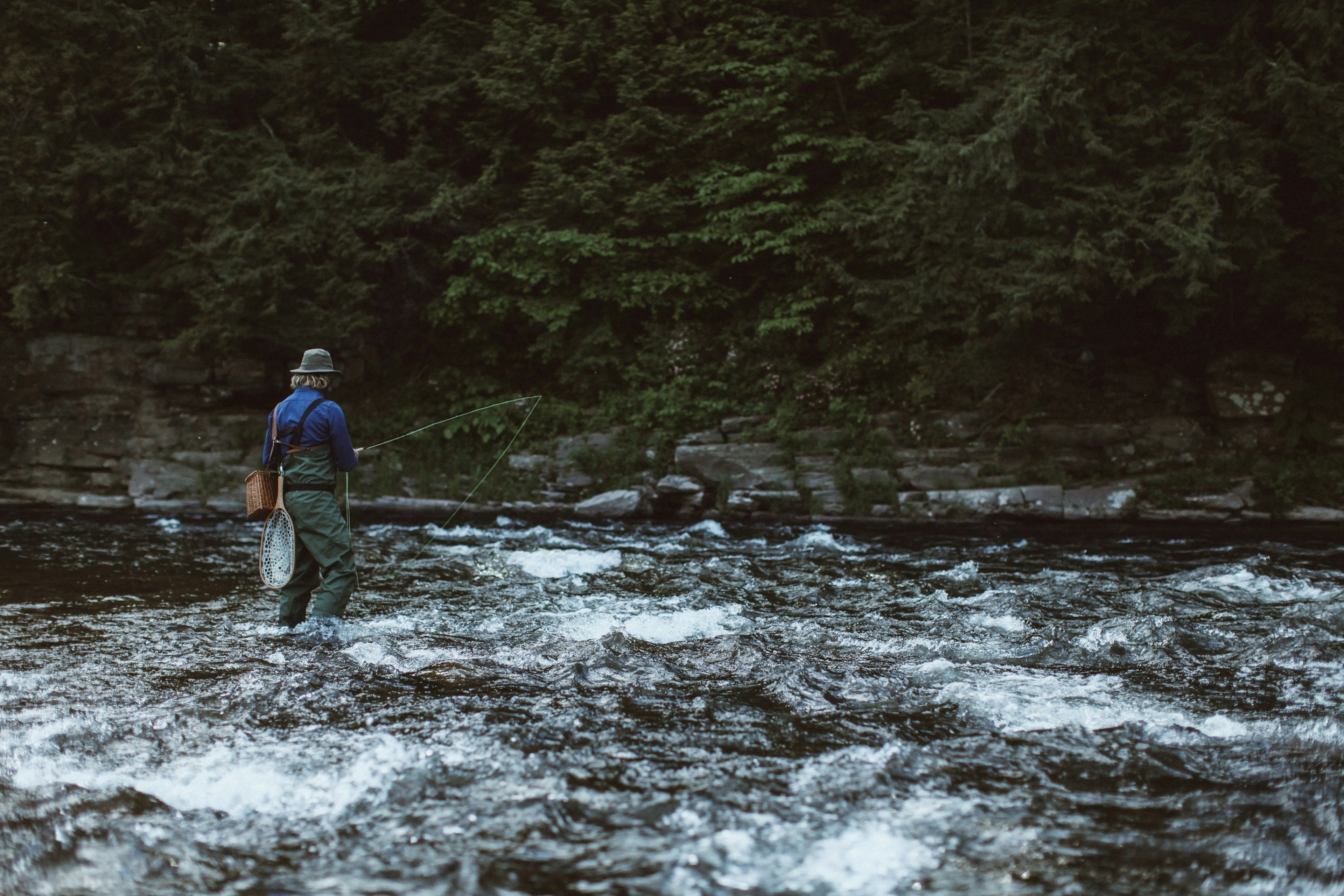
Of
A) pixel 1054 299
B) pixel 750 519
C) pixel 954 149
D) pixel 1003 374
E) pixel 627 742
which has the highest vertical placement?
pixel 954 149

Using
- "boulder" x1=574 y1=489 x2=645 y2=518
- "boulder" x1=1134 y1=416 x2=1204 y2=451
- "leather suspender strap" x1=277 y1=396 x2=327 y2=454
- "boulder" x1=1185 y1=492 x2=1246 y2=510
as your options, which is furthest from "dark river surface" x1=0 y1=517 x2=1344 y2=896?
"boulder" x1=574 y1=489 x2=645 y2=518

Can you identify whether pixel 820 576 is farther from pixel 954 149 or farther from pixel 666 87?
pixel 666 87

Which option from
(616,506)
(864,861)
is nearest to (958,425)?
(616,506)

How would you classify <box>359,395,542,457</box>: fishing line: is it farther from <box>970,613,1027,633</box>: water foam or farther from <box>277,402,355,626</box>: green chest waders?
<box>970,613,1027,633</box>: water foam

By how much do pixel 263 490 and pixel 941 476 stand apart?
9655 mm

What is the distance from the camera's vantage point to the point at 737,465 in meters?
14.1

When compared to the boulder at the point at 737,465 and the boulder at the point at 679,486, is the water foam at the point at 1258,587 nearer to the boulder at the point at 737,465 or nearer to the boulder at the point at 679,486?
the boulder at the point at 737,465

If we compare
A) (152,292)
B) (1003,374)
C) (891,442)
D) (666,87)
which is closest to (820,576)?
(891,442)

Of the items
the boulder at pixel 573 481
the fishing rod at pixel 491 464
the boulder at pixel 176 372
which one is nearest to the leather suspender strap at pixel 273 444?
the fishing rod at pixel 491 464

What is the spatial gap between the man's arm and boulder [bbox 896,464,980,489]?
890cm

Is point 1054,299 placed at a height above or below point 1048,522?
above

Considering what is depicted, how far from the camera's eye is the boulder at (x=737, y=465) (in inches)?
548

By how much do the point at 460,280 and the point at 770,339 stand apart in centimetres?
578

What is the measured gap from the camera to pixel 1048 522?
486 inches
